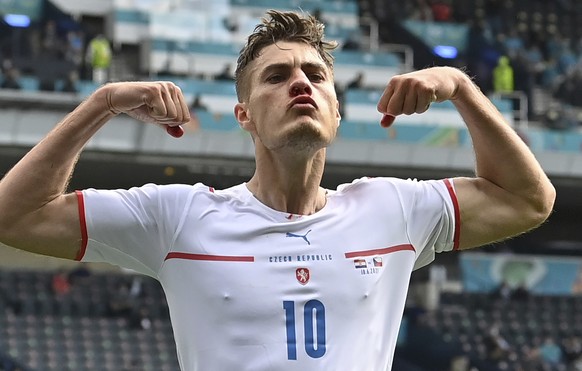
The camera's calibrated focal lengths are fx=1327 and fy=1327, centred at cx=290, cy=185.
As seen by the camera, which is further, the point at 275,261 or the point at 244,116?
the point at 244,116

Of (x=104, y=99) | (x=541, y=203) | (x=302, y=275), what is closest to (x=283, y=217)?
(x=302, y=275)

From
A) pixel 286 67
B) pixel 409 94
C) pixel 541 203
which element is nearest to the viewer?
pixel 409 94

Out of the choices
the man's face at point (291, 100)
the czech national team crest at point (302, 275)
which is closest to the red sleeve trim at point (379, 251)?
the czech national team crest at point (302, 275)

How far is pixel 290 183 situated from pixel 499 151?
0.58 metres

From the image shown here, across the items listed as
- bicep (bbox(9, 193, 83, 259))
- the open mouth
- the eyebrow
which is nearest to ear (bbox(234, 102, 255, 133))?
the eyebrow

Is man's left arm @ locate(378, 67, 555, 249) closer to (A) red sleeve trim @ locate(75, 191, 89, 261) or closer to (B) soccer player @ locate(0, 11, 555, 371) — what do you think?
(B) soccer player @ locate(0, 11, 555, 371)

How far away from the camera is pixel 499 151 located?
3.63m

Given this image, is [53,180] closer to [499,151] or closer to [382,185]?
[382,185]

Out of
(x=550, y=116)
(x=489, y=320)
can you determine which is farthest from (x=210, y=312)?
(x=550, y=116)

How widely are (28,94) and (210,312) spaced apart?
57.6 feet

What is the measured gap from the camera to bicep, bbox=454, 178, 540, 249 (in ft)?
12.1

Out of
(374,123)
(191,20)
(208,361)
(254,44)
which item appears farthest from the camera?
(191,20)

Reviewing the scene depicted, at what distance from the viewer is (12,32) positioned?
72.0 ft

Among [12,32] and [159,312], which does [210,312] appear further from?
[12,32]
